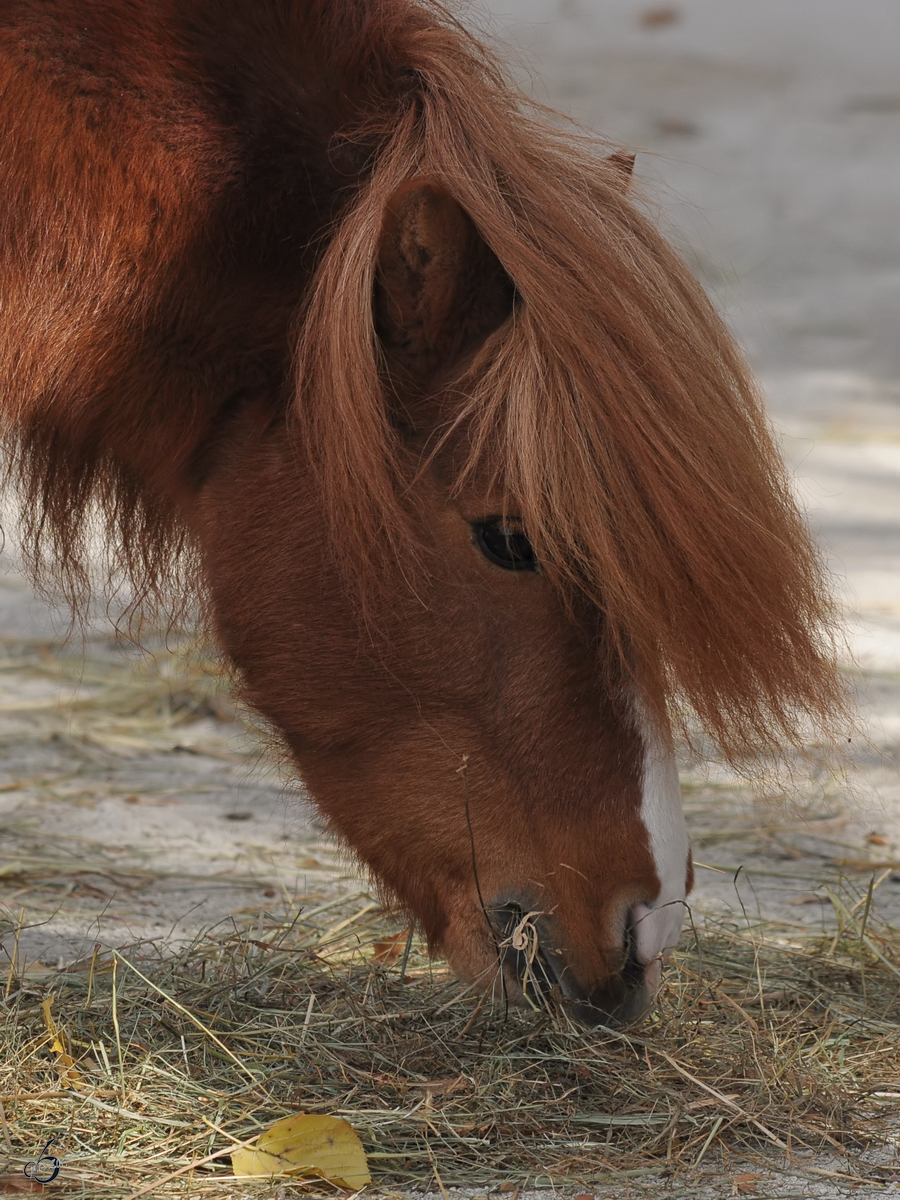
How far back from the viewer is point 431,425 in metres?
1.93

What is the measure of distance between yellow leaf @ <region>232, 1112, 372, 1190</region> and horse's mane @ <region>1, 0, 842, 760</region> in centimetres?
69

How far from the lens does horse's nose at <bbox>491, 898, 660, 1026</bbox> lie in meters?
1.89

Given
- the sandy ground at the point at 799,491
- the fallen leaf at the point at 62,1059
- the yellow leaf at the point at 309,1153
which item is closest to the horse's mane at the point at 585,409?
the sandy ground at the point at 799,491

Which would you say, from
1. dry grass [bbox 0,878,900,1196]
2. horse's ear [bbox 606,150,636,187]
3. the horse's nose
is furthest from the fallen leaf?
horse's ear [bbox 606,150,636,187]

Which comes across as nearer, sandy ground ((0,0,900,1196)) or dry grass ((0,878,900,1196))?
dry grass ((0,878,900,1196))

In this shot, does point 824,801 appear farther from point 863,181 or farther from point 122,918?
point 863,181

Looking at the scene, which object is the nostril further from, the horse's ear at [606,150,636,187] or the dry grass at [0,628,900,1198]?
the horse's ear at [606,150,636,187]

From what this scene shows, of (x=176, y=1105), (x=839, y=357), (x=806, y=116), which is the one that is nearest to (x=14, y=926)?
(x=176, y=1105)

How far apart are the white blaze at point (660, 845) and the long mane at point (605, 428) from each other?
0.06 metres

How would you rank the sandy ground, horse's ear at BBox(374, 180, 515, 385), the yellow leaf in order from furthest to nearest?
the sandy ground
horse's ear at BBox(374, 180, 515, 385)
the yellow leaf

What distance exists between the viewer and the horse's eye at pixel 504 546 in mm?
1886

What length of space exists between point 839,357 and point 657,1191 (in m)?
7.87

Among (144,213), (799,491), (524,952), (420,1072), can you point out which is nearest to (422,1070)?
(420,1072)

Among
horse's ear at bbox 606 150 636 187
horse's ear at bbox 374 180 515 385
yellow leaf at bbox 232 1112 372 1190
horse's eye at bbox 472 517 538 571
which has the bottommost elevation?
yellow leaf at bbox 232 1112 372 1190
